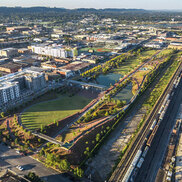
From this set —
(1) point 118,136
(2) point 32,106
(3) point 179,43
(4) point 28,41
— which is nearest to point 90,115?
(1) point 118,136

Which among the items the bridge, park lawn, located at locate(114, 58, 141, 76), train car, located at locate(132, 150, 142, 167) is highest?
park lawn, located at locate(114, 58, 141, 76)

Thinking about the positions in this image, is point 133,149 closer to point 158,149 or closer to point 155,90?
point 158,149

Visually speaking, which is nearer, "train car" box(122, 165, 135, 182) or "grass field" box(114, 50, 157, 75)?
"train car" box(122, 165, 135, 182)

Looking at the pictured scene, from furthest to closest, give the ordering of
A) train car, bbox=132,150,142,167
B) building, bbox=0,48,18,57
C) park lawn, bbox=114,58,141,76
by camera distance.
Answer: building, bbox=0,48,18,57 < park lawn, bbox=114,58,141,76 < train car, bbox=132,150,142,167

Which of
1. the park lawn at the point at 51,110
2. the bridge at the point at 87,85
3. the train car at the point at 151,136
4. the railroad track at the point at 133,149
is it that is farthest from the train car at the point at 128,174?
the bridge at the point at 87,85

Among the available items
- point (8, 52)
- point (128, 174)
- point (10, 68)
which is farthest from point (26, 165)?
point (8, 52)

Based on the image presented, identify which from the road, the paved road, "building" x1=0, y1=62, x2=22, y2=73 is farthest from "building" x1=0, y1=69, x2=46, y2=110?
the road

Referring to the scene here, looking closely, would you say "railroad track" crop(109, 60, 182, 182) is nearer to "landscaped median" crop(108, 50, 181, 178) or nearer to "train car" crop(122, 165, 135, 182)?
"train car" crop(122, 165, 135, 182)
